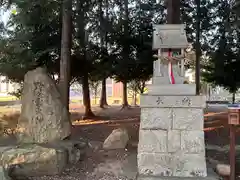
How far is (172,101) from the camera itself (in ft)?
16.6

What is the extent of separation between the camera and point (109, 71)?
11836mm

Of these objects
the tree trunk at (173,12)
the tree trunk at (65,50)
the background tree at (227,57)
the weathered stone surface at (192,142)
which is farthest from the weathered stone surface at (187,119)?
the background tree at (227,57)

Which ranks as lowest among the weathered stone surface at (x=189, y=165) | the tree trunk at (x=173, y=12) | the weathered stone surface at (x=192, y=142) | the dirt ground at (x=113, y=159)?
the dirt ground at (x=113, y=159)

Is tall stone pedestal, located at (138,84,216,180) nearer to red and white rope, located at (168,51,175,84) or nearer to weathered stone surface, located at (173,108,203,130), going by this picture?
weathered stone surface, located at (173,108,203,130)

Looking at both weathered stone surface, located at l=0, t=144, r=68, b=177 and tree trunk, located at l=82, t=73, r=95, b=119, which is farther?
tree trunk, located at l=82, t=73, r=95, b=119

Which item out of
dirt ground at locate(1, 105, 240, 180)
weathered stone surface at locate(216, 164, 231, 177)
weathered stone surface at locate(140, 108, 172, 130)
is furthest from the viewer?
dirt ground at locate(1, 105, 240, 180)

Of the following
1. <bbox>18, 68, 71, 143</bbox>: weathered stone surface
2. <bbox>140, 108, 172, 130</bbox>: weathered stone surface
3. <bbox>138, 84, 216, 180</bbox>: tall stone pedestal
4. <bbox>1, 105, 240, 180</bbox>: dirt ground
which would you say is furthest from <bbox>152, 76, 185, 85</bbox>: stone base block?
<bbox>18, 68, 71, 143</bbox>: weathered stone surface

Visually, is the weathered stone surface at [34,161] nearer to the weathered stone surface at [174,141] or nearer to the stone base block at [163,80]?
the weathered stone surface at [174,141]

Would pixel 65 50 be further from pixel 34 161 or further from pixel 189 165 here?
pixel 189 165

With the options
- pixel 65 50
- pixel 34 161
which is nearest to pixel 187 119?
pixel 34 161

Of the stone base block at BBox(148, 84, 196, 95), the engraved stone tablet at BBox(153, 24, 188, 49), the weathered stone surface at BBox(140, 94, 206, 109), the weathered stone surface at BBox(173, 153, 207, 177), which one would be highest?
the engraved stone tablet at BBox(153, 24, 188, 49)

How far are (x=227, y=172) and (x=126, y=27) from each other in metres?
8.04

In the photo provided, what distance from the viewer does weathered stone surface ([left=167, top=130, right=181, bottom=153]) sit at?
511 cm

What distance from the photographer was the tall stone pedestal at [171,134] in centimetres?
505
